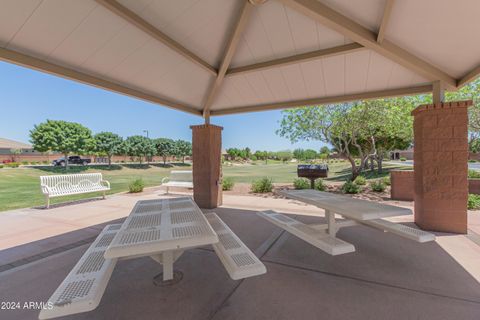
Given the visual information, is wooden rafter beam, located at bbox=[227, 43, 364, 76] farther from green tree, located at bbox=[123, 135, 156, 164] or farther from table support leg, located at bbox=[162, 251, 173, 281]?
green tree, located at bbox=[123, 135, 156, 164]

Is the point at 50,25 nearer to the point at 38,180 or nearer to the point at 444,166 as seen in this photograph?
the point at 444,166

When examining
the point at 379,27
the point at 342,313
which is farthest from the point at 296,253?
the point at 379,27

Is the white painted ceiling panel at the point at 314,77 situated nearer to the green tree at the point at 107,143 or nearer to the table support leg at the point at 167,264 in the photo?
the table support leg at the point at 167,264

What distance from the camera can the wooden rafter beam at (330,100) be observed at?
5.05 meters

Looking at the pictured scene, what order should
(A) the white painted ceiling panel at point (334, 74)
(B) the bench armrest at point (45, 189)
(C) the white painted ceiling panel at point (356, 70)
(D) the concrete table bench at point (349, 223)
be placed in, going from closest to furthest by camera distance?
(D) the concrete table bench at point (349, 223) → (C) the white painted ceiling panel at point (356, 70) → (A) the white painted ceiling panel at point (334, 74) → (B) the bench armrest at point (45, 189)

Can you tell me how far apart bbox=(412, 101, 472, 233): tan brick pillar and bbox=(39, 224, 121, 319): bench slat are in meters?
5.59

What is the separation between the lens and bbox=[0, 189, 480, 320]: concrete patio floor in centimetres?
219

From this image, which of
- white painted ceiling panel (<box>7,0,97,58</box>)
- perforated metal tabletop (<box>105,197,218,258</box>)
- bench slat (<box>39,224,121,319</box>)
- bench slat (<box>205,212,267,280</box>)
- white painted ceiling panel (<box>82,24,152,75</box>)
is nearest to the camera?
bench slat (<box>39,224,121,319</box>)

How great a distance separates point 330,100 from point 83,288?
20.4 ft

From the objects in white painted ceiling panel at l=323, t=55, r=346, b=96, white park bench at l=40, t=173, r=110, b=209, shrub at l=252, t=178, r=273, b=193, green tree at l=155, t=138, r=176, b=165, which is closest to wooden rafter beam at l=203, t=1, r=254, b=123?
white painted ceiling panel at l=323, t=55, r=346, b=96

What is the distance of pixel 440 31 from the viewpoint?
319 centimetres

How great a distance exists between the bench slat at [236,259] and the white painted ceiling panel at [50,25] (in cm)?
365

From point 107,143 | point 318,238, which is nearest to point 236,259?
point 318,238

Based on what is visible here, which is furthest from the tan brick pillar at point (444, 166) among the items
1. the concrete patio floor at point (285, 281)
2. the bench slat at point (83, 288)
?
the bench slat at point (83, 288)
